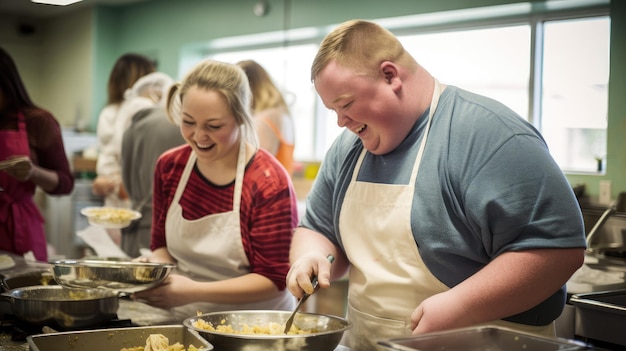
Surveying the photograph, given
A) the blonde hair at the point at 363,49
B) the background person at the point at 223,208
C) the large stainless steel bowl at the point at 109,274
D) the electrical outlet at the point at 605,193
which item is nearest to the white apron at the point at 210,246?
the background person at the point at 223,208

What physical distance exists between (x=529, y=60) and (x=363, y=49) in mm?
3037

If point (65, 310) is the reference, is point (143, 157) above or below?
above

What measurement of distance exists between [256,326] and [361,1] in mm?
3799

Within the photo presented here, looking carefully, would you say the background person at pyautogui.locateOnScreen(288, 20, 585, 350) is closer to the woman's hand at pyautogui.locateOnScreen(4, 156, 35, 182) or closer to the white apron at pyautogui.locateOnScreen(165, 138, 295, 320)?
the white apron at pyautogui.locateOnScreen(165, 138, 295, 320)

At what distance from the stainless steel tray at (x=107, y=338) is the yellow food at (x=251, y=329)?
42 millimetres

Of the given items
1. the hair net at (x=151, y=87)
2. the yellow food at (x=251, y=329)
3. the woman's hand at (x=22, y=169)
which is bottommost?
the yellow food at (x=251, y=329)

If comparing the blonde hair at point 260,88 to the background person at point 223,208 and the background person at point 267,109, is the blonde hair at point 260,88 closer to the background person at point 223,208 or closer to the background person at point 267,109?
the background person at point 267,109

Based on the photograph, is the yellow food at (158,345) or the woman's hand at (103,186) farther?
the woman's hand at (103,186)

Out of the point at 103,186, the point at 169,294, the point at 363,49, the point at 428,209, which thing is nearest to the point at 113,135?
the point at 103,186

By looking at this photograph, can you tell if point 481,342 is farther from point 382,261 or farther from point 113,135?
point 113,135

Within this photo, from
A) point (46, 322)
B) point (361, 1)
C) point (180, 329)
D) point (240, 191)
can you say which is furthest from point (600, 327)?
point (361, 1)

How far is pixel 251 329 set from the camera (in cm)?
159

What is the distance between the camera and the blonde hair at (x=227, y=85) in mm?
2215

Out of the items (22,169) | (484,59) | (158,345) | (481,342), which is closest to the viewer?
(481,342)
